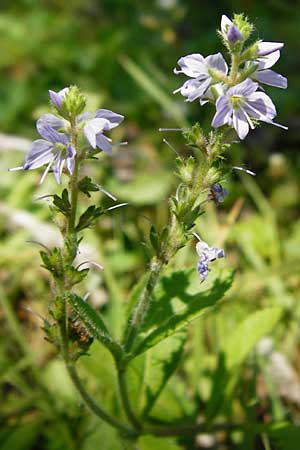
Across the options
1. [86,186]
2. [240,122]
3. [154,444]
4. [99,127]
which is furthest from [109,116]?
[154,444]

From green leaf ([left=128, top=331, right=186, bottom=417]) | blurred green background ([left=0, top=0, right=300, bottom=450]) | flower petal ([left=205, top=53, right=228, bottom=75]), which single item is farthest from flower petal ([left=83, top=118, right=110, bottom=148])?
green leaf ([left=128, top=331, right=186, bottom=417])

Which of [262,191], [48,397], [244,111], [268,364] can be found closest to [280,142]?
[262,191]

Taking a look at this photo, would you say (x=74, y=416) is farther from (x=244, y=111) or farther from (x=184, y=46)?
(x=184, y=46)

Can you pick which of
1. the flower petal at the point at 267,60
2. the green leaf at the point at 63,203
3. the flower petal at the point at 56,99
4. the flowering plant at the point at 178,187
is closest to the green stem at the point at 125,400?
the flowering plant at the point at 178,187

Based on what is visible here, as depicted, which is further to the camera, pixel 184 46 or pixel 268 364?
pixel 184 46

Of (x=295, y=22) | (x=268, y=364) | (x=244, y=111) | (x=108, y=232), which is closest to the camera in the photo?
(x=244, y=111)

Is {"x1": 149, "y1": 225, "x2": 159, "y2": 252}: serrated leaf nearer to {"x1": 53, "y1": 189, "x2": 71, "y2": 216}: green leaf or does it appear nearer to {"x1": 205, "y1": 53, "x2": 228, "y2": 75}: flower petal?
{"x1": 53, "y1": 189, "x2": 71, "y2": 216}: green leaf
